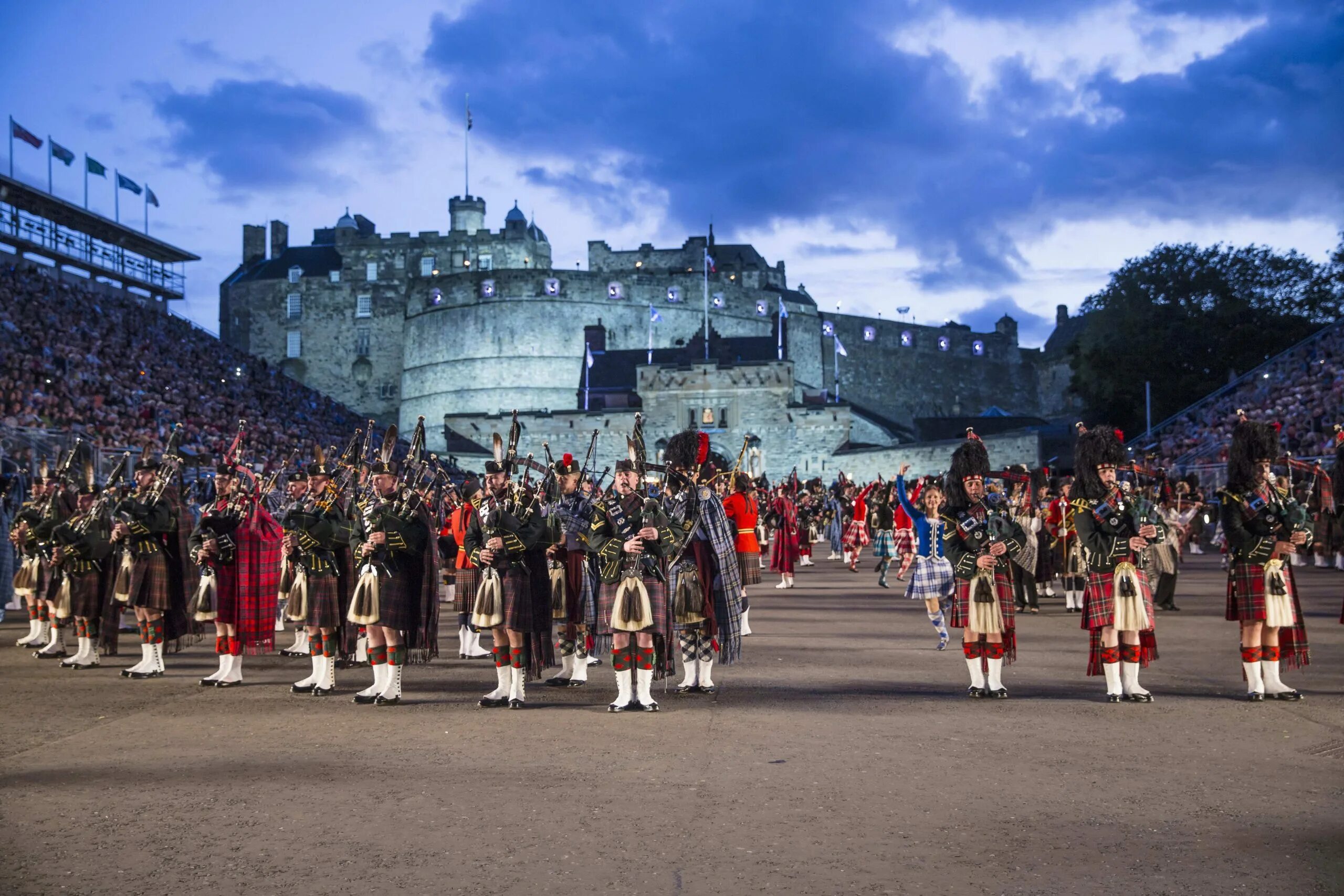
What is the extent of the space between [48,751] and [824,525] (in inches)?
2073

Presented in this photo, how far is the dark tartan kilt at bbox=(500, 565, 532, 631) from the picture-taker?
1055cm

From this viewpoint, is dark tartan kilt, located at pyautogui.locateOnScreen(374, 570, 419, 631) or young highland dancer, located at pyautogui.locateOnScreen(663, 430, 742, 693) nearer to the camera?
dark tartan kilt, located at pyautogui.locateOnScreen(374, 570, 419, 631)

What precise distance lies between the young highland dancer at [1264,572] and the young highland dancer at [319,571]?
303 inches

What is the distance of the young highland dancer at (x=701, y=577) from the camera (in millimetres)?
11102

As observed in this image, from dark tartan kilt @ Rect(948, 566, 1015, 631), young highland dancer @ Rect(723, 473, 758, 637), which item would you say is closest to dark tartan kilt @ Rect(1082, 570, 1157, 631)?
dark tartan kilt @ Rect(948, 566, 1015, 631)

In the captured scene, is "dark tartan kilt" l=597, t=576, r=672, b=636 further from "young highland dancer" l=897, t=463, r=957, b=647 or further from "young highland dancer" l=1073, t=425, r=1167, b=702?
"young highland dancer" l=897, t=463, r=957, b=647

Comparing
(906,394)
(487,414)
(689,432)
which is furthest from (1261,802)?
(906,394)

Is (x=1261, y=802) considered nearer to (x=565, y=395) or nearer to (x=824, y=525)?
(x=824, y=525)

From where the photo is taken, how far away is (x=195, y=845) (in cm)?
619

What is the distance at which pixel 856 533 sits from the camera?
1256 inches

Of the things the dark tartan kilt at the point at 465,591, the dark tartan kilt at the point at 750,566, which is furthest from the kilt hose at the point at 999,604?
the dark tartan kilt at the point at 750,566

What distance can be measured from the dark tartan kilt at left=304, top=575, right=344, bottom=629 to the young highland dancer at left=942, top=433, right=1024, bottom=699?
5402 millimetres

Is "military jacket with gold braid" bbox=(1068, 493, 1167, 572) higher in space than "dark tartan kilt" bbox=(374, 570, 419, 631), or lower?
higher

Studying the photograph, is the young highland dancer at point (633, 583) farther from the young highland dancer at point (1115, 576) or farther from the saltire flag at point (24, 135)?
the saltire flag at point (24, 135)
